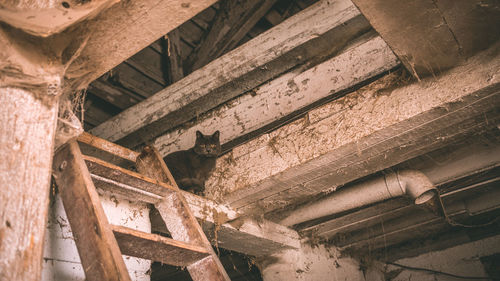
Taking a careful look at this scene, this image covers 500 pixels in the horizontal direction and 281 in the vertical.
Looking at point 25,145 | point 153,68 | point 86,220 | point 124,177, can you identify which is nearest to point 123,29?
point 25,145

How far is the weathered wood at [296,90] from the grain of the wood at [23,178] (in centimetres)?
164

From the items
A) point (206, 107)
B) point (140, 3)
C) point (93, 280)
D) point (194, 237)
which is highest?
point (206, 107)

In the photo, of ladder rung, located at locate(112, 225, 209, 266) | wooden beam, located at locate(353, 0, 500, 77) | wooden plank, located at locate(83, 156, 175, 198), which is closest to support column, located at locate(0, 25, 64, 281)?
ladder rung, located at locate(112, 225, 209, 266)

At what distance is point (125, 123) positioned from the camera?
3.19m

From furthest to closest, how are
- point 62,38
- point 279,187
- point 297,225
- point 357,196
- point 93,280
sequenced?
point 297,225 < point 357,196 < point 279,187 < point 93,280 < point 62,38

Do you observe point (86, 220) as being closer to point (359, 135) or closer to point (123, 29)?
point (123, 29)

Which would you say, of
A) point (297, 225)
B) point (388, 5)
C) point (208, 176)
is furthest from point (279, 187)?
point (388, 5)

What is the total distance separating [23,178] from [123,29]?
541 mm

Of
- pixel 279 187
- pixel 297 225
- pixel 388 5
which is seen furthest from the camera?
pixel 297 225

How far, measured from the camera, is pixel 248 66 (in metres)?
2.57

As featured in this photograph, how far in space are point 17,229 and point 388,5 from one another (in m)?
1.46

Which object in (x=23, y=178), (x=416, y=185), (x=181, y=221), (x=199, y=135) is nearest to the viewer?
(x=23, y=178)

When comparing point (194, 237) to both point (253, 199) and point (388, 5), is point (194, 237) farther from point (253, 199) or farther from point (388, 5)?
point (388, 5)

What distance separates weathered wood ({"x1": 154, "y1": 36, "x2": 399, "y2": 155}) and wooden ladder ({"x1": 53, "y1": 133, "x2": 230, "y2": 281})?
71cm
